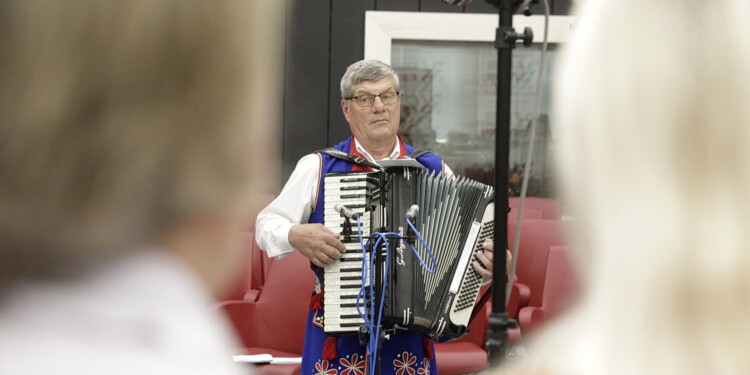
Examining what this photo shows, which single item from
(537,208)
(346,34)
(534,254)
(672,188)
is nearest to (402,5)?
(346,34)

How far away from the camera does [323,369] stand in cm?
275

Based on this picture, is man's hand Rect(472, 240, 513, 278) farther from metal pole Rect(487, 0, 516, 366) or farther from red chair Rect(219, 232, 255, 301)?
red chair Rect(219, 232, 255, 301)

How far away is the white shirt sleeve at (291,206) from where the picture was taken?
284 cm

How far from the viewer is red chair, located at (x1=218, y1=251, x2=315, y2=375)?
11.7 feet

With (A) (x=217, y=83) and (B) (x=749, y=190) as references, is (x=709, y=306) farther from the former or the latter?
(A) (x=217, y=83)

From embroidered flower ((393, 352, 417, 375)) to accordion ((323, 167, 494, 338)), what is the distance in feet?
0.51

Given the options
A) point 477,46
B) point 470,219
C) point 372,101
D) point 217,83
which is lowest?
point 470,219

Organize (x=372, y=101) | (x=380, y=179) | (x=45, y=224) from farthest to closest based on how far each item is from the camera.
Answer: (x=372, y=101) < (x=380, y=179) < (x=45, y=224)

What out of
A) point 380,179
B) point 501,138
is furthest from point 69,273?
point 380,179

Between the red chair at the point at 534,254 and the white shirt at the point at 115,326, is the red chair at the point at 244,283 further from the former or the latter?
the white shirt at the point at 115,326

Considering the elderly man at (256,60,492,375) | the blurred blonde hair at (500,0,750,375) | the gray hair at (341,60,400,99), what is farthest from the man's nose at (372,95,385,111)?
the blurred blonde hair at (500,0,750,375)

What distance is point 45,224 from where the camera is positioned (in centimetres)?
58

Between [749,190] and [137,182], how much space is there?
0.46 m

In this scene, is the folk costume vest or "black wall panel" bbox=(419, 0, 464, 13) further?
"black wall panel" bbox=(419, 0, 464, 13)
